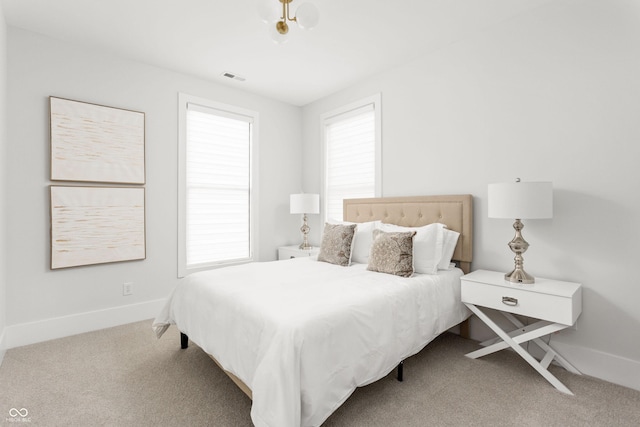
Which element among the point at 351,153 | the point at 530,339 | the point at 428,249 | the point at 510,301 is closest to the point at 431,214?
the point at 428,249

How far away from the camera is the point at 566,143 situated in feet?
7.35

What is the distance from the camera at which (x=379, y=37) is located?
2.73m

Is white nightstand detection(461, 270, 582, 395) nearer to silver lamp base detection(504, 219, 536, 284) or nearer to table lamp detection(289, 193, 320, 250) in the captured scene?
silver lamp base detection(504, 219, 536, 284)

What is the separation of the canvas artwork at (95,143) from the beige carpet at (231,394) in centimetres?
156

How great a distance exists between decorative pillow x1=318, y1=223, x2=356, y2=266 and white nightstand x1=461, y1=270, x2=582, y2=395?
1014mm

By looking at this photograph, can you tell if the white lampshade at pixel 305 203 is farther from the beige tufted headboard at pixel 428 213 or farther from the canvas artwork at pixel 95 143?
the canvas artwork at pixel 95 143

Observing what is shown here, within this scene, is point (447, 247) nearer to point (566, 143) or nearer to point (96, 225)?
point (566, 143)

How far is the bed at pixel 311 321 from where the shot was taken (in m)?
1.41

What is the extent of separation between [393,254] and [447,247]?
0.56 m

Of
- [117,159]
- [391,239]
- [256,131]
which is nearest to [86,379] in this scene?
[117,159]

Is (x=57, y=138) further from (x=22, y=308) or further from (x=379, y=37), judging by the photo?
(x=379, y=37)

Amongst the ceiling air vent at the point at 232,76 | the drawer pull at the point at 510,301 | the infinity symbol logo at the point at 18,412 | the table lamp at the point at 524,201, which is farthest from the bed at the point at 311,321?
the ceiling air vent at the point at 232,76

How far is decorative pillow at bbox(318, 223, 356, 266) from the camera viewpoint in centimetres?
287

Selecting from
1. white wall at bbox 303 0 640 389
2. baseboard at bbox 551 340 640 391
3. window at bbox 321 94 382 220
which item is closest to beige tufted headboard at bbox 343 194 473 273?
white wall at bbox 303 0 640 389
